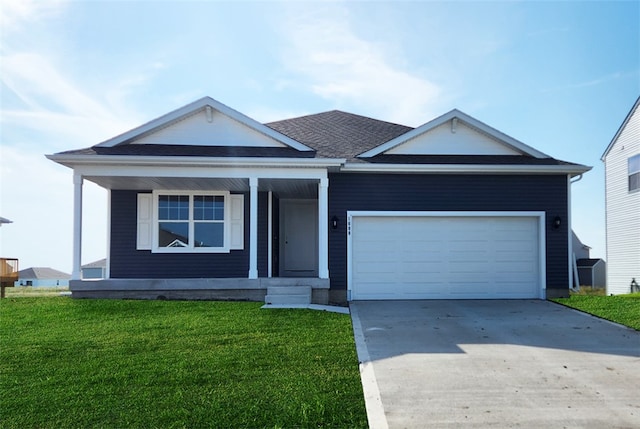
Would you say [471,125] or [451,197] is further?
[471,125]

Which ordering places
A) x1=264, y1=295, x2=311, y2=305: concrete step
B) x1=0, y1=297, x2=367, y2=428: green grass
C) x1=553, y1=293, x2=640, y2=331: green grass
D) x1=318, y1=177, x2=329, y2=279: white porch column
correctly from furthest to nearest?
x1=318, y1=177, x2=329, y2=279: white porch column, x1=264, y1=295, x2=311, y2=305: concrete step, x1=553, y1=293, x2=640, y2=331: green grass, x1=0, y1=297, x2=367, y2=428: green grass

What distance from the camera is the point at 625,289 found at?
18.3 m

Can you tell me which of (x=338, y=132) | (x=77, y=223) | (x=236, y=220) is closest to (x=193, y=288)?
(x=236, y=220)

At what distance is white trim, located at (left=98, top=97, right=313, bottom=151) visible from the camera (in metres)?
Answer: 11.6

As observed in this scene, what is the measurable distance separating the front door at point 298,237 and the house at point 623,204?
12.4 m

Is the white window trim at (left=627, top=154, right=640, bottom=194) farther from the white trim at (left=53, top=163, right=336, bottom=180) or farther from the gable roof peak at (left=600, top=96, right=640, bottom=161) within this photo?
the white trim at (left=53, top=163, right=336, bottom=180)

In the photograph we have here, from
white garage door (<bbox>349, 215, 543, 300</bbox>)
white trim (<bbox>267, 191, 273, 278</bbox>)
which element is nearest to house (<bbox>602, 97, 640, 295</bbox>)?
white garage door (<bbox>349, 215, 543, 300</bbox>)

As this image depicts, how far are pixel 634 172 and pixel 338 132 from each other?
11.6 m

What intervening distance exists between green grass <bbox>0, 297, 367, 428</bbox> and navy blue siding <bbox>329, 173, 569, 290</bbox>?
3382 mm

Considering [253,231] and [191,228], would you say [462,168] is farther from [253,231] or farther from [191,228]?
[191,228]

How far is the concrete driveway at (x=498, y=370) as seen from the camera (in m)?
4.29

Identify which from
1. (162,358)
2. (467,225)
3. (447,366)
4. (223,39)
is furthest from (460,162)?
(162,358)

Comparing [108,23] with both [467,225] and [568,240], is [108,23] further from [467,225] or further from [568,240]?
[568,240]

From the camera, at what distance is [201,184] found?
1170cm
